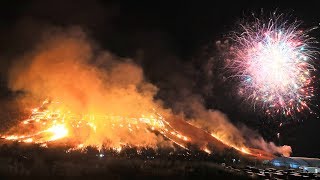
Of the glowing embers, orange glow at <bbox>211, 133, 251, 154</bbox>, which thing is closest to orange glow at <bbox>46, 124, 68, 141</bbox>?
the glowing embers

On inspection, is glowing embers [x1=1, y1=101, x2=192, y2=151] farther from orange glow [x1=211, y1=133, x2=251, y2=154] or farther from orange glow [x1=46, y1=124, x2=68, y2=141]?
orange glow [x1=211, y1=133, x2=251, y2=154]

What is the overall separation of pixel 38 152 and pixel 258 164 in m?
83.6

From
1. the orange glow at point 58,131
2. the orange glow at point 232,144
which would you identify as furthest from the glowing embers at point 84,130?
the orange glow at point 232,144

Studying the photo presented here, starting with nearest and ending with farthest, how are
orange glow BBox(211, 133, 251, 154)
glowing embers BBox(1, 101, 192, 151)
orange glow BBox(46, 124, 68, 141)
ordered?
glowing embers BBox(1, 101, 192, 151) < orange glow BBox(46, 124, 68, 141) < orange glow BBox(211, 133, 251, 154)

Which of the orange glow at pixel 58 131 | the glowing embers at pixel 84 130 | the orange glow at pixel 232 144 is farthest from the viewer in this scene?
the orange glow at pixel 232 144

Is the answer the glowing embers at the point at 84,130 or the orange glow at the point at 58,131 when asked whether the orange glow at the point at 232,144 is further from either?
the orange glow at the point at 58,131

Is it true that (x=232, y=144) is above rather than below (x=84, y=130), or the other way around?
below

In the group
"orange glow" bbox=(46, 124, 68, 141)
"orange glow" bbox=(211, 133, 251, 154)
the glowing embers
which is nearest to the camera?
the glowing embers

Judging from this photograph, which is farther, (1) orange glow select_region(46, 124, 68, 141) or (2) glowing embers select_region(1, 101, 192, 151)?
(1) orange glow select_region(46, 124, 68, 141)

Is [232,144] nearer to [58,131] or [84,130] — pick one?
[84,130]

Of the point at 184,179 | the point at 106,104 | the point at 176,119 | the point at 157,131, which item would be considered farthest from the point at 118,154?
the point at 184,179

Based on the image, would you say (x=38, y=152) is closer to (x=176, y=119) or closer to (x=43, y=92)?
(x=43, y=92)

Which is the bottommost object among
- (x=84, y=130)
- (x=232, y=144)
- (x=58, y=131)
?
(x=232, y=144)

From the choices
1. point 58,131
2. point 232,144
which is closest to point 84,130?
point 58,131
